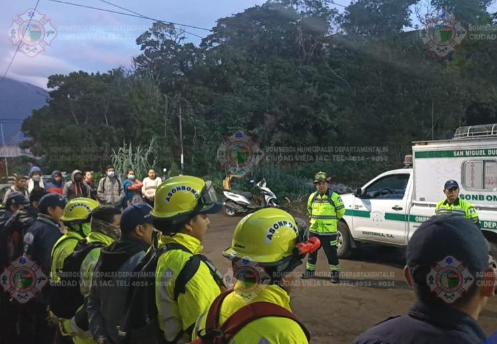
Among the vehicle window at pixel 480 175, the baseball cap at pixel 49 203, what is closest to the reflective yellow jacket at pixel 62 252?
the baseball cap at pixel 49 203

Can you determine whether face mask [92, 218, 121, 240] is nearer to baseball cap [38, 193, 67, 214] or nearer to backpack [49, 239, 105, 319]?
backpack [49, 239, 105, 319]

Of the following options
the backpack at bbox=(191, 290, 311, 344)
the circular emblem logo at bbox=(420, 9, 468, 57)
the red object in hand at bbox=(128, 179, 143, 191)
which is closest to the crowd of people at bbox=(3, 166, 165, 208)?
the red object in hand at bbox=(128, 179, 143, 191)

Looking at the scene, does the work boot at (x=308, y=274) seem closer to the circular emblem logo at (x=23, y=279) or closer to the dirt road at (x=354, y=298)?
the dirt road at (x=354, y=298)

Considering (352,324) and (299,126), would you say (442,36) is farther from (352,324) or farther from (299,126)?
(352,324)

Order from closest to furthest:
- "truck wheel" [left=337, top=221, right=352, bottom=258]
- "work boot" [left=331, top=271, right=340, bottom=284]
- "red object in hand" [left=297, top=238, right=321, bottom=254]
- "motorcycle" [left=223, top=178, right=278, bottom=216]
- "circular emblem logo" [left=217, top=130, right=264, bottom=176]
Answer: "red object in hand" [left=297, top=238, right=321, bottom=254] < "work boot" [left=331, top=271, right=340, bottom=284] < "truck wheel" [left=337, top=221, right=352, bottom=258] < "motorcycle" [left=223, top=178, right=278, bottom=216] < "circular emblem logo" [left=217, top=130, right=264, bottom=176]

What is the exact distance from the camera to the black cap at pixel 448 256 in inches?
49.8

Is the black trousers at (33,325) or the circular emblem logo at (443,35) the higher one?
the circular emblem logo at (443,35)

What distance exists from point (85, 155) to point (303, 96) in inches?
414

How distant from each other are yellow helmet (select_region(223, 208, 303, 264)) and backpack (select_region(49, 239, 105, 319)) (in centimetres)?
157

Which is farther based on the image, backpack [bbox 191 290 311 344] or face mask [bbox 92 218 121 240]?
face mask [bbox 92 218 121 240]

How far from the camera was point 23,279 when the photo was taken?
3.82 metres

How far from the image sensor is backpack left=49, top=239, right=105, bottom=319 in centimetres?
300

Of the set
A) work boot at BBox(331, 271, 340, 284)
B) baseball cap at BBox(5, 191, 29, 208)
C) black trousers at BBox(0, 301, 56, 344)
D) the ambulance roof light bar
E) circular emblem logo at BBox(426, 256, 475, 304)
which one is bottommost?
work boot at BBox(331, 271, 340, 284)

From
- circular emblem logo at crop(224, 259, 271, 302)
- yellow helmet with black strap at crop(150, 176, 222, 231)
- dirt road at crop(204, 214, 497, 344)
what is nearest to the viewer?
circular emblem logo at crop(224, 259, 271, 302)
